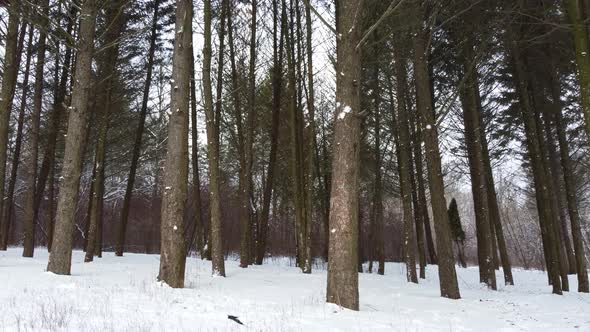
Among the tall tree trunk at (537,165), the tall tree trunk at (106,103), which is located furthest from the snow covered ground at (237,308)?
the tall tree trunk at (106,103)

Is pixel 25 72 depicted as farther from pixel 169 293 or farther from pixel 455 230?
pixel 455 230

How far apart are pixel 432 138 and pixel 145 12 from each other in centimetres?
1095

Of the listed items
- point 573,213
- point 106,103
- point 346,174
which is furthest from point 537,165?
point 106,103

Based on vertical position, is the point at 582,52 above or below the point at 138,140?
below

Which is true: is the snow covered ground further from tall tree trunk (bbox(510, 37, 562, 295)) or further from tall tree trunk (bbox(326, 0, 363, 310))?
tall tree trunk (bbox(510, 37, 562, 295))

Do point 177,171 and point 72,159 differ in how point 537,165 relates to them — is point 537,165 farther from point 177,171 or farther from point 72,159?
point 72,159

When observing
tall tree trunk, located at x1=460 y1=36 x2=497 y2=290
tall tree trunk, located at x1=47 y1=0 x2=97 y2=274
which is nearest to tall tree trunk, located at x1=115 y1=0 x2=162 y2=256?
tall tree trunk, located at x1=47 y1=0 x2=97 y2=274

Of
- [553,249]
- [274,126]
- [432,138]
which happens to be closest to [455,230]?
[553,249]

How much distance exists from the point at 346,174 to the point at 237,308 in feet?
7.50

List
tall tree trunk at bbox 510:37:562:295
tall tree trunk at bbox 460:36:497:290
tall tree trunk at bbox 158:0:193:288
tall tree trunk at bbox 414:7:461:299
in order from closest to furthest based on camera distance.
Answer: tall tree trunk at bbox 158:0:193:288 < tall tree trunk at bbox 414:7:461:299 < tall tree trunk at bbox 460:36:497:290 < tall tree trunk at bbox 510:37:562:295

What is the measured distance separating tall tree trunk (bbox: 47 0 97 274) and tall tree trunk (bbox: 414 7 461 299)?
6412mm

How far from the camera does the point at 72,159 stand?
7836mm

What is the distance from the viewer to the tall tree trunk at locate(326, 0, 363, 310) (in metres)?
6.22

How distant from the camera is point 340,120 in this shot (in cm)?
652
